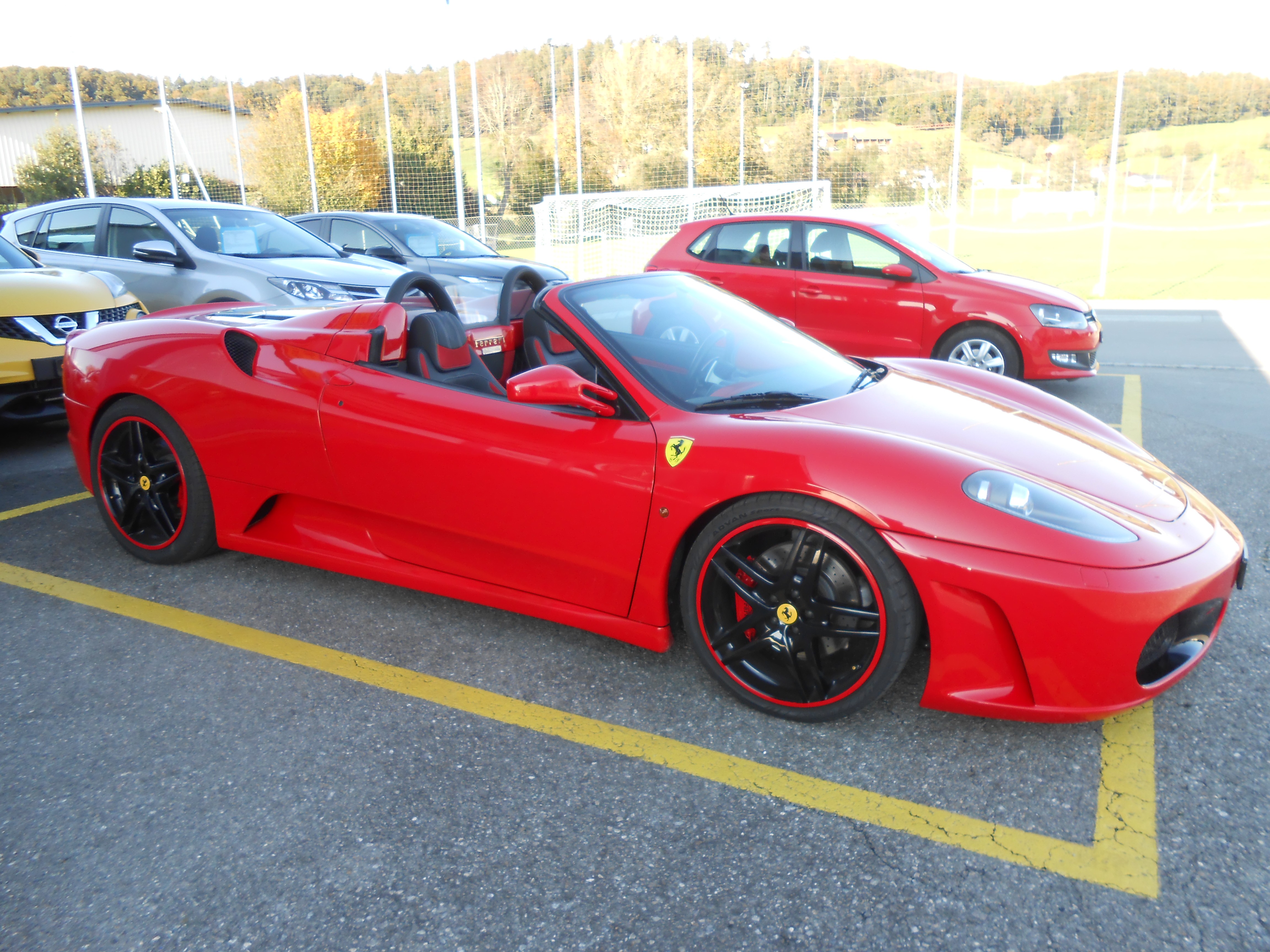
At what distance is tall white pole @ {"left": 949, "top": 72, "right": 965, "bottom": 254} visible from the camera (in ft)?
53.4

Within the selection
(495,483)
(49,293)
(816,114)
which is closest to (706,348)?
(495,483)

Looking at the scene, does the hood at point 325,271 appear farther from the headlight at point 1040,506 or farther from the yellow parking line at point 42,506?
the headlight at point 1040,506

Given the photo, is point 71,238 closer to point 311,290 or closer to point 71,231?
point 71,231

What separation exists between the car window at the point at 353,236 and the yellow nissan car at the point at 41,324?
15.4 ft

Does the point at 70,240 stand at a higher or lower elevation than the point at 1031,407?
higher

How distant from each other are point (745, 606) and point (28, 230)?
8.41 meters

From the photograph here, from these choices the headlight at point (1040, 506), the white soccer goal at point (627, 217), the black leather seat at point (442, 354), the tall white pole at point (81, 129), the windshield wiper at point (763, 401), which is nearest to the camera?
the headlight at point (1040, 506)

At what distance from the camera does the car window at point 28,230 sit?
8.12 m

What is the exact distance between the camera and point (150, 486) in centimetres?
378

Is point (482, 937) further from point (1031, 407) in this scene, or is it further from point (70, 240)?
point (70, 240)

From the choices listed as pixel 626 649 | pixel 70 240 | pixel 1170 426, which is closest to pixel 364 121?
pixel 70 240

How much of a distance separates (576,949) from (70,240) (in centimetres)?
833

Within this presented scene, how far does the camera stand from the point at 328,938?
1.90m

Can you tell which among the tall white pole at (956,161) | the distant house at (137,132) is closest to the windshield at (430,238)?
the tall white pole at (956,161)
